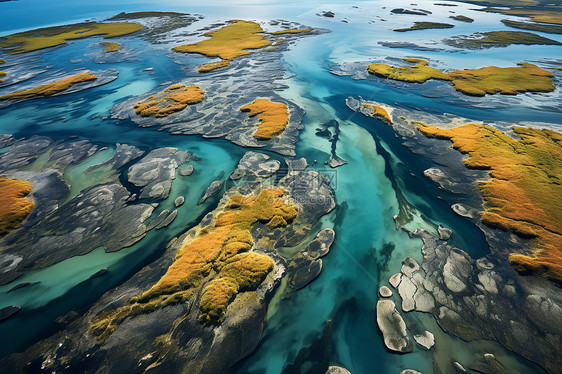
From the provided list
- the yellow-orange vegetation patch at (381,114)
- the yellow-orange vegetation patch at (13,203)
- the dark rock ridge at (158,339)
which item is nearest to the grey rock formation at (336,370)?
the dark rock ridge at (158,339)

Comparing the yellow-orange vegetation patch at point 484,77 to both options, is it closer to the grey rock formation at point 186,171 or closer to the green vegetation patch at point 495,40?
the green vegetation patch at point 495,40

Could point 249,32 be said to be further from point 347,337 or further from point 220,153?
point 347,337

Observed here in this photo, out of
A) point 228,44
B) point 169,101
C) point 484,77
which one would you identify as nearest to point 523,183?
point 484,77

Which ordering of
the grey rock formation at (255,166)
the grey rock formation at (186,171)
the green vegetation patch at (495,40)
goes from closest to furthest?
the grey rock formation at (255,166)
the grey rock formation at (186,171)
the green vegetation patch at (495,40)

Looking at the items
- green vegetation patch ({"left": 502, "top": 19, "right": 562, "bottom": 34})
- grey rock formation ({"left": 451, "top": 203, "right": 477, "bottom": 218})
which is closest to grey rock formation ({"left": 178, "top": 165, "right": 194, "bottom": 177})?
grey rock formation ({"left": 451, "top": 203, "right": 477, "bottom": 218})

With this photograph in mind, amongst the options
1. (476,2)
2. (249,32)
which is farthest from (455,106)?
(476,2)

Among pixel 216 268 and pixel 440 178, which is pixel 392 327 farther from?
pixel 440 178
